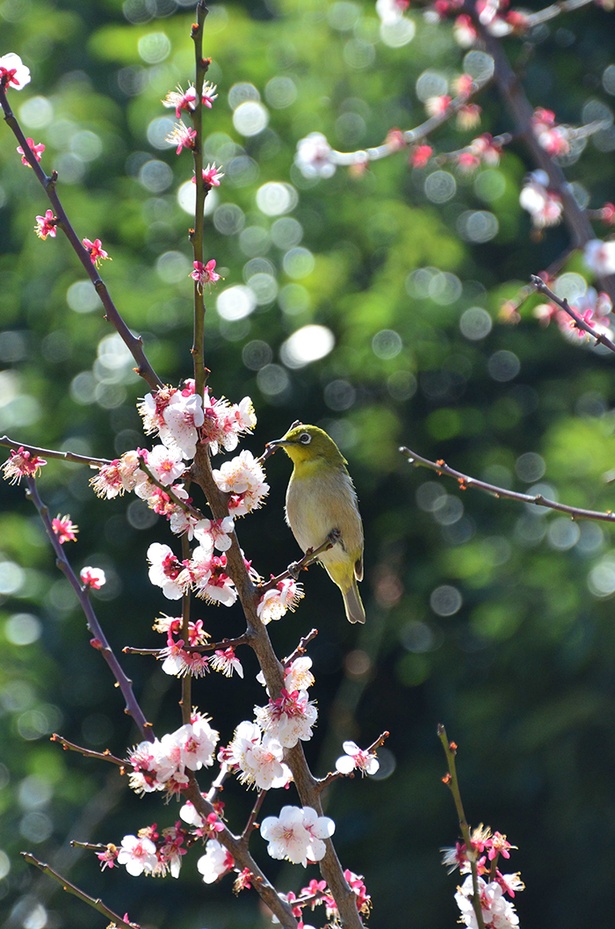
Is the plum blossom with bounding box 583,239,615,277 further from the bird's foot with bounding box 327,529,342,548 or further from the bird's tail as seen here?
the bird's tail

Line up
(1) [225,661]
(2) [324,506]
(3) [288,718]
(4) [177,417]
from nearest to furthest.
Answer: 1. (4) [177,417]
2. (3) [288,718]
3. (1) [225,661]
4. (2) [324,506]

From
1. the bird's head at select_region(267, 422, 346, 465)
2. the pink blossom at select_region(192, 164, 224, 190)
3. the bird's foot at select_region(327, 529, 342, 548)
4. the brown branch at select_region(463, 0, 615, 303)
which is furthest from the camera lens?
the bird's head at select_region(267, 422, 346, 465)

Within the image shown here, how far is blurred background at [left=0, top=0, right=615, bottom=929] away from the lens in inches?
253

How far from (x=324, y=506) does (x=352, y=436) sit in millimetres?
3329

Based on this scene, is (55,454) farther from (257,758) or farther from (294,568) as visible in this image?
(257,758)

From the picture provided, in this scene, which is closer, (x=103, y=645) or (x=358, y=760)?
(x=103, y=645)

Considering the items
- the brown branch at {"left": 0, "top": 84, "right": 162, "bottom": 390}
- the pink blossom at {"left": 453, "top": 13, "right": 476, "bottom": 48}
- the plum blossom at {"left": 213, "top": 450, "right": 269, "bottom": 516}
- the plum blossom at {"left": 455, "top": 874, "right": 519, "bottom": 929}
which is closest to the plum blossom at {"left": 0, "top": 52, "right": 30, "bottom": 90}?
the brown branch at {"left": 0, "top": 84, "right": 162, "bottom": 390}

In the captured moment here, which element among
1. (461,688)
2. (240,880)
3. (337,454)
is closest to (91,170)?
(461,688)

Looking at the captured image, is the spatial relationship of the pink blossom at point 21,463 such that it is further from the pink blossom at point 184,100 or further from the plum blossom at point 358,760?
the plum blossom at point 358,760

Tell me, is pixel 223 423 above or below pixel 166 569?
above

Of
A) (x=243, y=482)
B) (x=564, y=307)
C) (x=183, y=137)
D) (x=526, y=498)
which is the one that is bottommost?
(x=243, y=482)

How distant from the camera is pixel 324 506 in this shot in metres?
3.57

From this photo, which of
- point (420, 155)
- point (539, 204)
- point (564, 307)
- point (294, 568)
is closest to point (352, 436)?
point (420, 155)

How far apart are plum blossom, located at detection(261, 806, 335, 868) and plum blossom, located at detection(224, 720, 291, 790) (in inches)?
2.8
